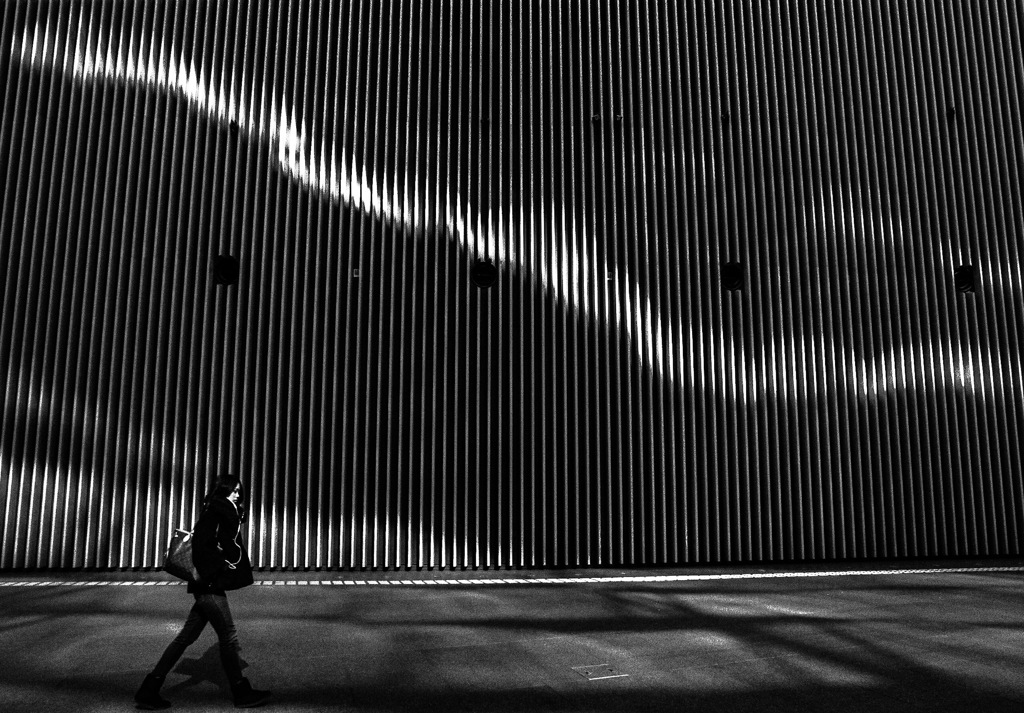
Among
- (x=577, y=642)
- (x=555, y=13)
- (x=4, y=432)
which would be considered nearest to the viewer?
(x=577, y=642)

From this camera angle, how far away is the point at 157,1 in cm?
948

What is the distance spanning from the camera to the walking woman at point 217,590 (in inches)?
154

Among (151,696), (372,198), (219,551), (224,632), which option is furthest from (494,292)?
(151,696)

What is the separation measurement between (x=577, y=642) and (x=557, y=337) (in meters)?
4.52

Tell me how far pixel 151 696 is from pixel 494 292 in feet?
20.0

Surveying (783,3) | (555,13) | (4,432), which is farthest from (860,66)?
(4,432)

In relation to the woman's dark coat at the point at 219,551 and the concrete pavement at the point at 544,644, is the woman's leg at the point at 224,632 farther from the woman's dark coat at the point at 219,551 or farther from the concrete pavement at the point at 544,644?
the concrete pavement at the point at 544,644

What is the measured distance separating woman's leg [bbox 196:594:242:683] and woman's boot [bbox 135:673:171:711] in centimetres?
34

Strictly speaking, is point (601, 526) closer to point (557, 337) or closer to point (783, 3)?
point (557, 337)

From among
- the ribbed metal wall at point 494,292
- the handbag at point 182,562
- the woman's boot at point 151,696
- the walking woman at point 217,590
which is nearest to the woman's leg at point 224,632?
the walking woman at point 217,590

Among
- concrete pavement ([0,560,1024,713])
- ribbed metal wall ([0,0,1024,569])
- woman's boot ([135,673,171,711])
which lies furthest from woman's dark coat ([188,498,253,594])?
ribbed metal wall ([0,0,1024,569])

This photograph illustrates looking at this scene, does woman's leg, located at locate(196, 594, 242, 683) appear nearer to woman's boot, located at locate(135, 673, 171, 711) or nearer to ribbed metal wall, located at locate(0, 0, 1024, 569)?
woman's boot, located at locate(135, 673, 171, 711)

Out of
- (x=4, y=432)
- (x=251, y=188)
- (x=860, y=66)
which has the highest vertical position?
(x=860, y=66)

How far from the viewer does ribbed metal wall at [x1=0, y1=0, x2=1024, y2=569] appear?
8547 mm
